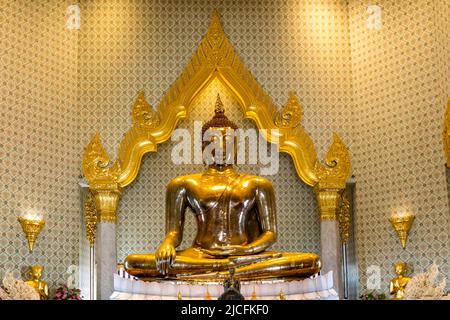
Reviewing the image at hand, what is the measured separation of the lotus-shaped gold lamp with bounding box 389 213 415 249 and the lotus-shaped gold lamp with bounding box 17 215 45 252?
3.33 m

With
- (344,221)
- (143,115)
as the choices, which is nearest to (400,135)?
(344,221)

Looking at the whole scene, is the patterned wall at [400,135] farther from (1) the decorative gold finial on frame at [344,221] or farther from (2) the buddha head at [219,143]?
(2) the buddha head at [219,143]

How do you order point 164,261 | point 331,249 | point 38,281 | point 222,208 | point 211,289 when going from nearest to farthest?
point 211,289, point 164,261, point 222,208, point 38,281, point 331,249

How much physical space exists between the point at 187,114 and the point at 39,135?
4.99ft

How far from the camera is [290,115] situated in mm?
8812

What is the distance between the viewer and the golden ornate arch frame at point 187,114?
8.49 meters

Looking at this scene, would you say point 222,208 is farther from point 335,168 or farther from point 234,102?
point 234,102

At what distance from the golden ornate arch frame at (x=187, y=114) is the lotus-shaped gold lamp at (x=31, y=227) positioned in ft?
2.18

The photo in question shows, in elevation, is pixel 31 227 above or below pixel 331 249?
above

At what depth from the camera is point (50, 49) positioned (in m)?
8.62

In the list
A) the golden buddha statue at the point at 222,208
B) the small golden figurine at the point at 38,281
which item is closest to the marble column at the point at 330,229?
the golden buddha statue at the point at 222,208
